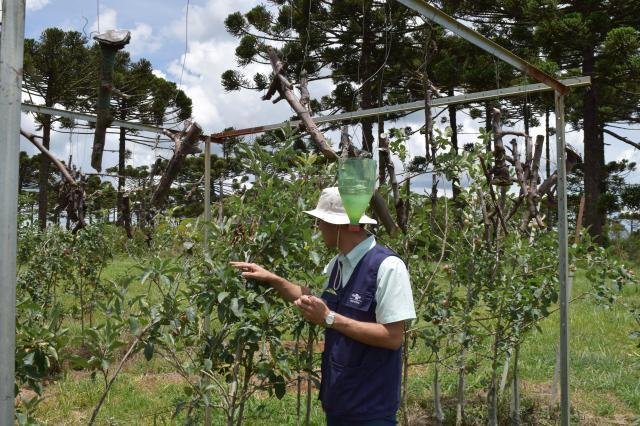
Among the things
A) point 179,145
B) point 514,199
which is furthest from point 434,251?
point 179,145

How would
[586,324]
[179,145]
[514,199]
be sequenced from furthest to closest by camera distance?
[586,324]
[514,199]
[179,145]

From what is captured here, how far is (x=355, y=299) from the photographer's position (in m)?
1.96

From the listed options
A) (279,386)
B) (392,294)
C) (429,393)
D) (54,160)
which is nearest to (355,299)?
(392,294)

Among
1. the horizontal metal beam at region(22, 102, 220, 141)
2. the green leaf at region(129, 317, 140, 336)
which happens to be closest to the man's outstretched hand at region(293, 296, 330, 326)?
the green leaf at region(129, 317, 140, 336)

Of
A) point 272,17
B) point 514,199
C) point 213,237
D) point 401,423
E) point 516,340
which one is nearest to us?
point 213,237

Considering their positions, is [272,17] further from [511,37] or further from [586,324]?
[586,324]

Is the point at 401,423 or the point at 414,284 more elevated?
the point at 414,284

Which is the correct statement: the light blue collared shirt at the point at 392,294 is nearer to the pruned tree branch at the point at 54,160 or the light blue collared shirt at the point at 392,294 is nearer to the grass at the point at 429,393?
the pruned tree branch at the point at 54,160

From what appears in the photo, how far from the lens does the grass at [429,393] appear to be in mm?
4184

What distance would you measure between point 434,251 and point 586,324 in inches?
181

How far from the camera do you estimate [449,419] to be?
418 cm

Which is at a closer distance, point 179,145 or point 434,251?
point 179,145

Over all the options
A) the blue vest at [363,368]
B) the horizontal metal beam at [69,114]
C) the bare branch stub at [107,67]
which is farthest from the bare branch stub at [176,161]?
the horizontal metal beam at [69,114]

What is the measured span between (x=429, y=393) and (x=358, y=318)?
3195 mm
